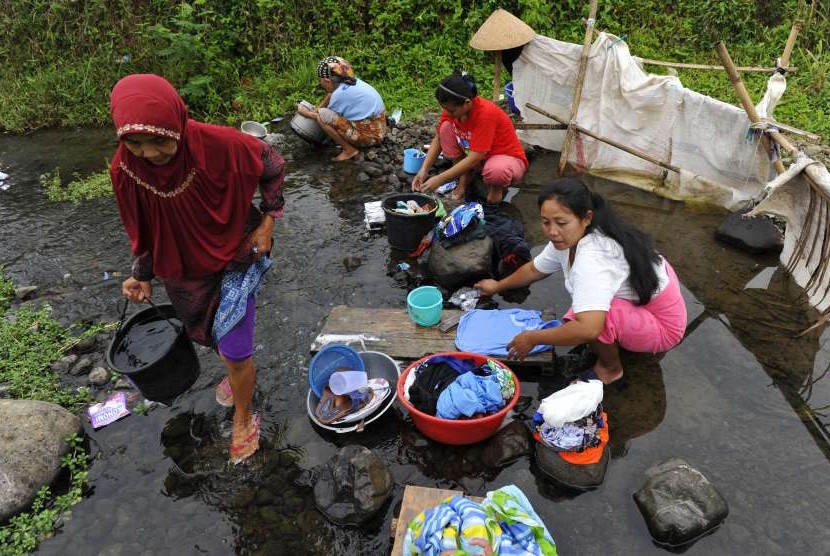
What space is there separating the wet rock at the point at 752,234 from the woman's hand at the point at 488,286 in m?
2.53

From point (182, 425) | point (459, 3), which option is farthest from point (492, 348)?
point (459, 3)

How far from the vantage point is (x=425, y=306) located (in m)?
4.15

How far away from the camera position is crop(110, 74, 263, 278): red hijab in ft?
7.59

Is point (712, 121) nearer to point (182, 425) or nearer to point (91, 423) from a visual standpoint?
point (182, 425)

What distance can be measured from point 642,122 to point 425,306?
364 centimetres

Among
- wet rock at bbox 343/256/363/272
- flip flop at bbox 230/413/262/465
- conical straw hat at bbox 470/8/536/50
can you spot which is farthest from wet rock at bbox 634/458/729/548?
conical straw hat at bbox 470/8/536/50

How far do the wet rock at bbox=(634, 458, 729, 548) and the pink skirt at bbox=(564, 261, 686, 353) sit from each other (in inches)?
33.7

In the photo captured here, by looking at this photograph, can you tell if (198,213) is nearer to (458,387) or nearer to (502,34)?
(458,387)

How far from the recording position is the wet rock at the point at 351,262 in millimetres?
5137

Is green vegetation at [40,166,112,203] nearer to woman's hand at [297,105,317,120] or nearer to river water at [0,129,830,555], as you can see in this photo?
river water at [0,129,830,555]

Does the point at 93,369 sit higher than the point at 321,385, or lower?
lower

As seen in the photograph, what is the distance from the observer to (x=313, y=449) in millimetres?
3371

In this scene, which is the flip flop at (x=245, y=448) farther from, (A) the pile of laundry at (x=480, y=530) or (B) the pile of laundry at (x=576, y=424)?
(B) the pile of laundry at (x=576, y=424)

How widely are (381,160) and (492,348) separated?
4.15 meters
